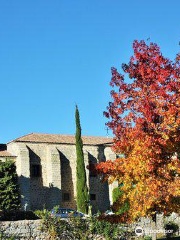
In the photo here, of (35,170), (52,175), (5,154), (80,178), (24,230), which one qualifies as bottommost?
(24,230)

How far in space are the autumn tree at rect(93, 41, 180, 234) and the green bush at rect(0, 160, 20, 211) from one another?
22579mm

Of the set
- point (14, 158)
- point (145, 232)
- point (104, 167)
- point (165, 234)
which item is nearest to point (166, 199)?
point (104, 167)

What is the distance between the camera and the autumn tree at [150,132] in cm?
1191

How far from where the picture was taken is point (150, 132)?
477 inches

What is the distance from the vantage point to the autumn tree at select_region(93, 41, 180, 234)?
11.9 metres

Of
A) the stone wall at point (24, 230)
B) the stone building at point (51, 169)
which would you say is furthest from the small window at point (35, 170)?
the stone wall at point (24, 230)

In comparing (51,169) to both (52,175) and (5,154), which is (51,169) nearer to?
(52,175)

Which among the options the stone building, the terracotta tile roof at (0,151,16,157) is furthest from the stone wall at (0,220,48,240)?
the terracotta tile roof at (0,151,16,157)

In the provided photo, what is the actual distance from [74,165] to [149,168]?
31546 millimetres

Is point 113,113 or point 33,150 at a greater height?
point 33,150

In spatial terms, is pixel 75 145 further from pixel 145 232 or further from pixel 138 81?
pixel 138 81

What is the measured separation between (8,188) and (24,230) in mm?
18955

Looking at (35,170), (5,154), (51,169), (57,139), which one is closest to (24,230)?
(5,154)

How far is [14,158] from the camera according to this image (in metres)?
39.6
